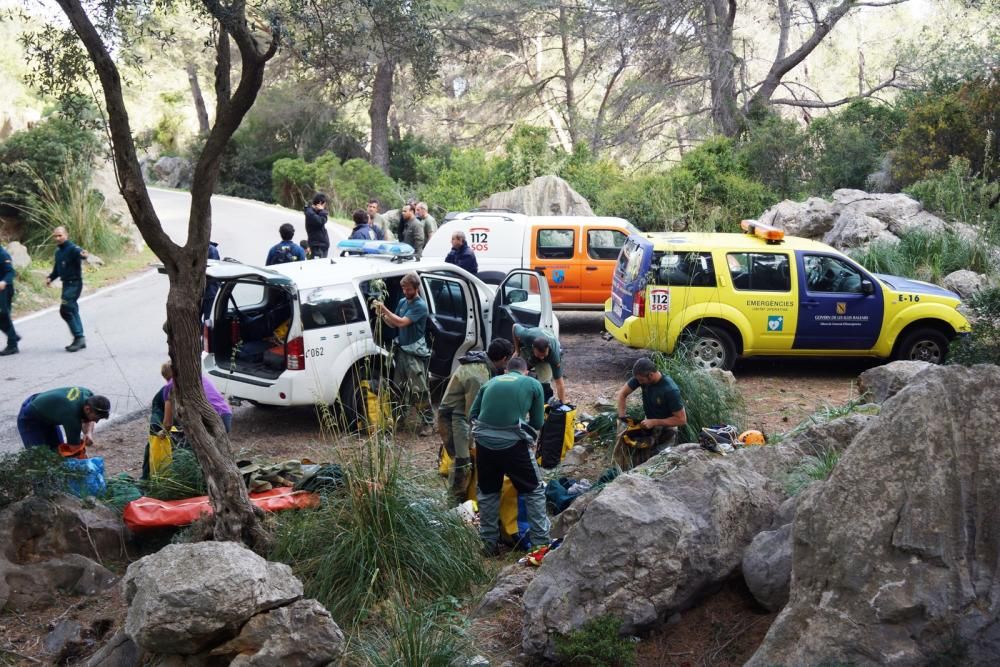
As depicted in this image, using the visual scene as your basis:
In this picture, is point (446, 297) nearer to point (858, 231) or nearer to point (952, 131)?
point (858, 231)

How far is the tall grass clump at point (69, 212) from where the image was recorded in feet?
69.9

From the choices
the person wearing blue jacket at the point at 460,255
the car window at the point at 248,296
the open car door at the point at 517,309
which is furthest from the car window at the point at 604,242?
the car window at the point at 248,296

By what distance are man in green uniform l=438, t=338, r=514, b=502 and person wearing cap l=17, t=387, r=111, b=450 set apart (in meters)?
2.72

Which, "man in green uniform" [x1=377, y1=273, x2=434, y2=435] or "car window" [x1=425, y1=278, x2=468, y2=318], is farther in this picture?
"car window" [x1=425, y1=278, x2=468, y2=318]

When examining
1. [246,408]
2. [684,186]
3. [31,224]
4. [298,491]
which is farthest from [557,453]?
[31,224]

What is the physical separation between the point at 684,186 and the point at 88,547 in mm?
17625

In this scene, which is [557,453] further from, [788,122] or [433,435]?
[788,122]

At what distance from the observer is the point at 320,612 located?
5344 millimetres

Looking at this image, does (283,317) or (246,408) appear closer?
(283,317)

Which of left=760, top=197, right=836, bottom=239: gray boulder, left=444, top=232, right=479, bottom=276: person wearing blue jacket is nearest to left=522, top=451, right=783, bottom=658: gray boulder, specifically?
left=444, top=232, right=479, bottom=276: person wearing blue jacket

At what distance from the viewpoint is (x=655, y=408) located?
8688mm

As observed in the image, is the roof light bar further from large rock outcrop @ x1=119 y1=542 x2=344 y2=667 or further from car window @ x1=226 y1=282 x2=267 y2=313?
large rock outcrop @ x1=119 y1=542 x2=344 y2=667

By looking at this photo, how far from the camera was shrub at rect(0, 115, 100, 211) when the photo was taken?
21.1 m

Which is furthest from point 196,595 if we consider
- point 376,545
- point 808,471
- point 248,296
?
point 248,296
